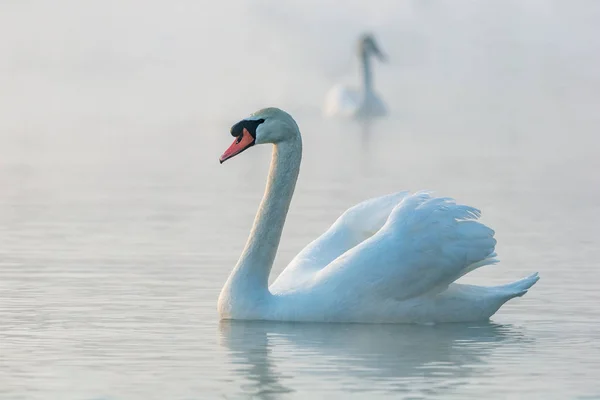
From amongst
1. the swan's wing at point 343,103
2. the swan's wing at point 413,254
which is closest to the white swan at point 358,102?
the swan's wing at point 343,103

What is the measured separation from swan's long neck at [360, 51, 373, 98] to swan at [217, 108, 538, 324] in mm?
30227

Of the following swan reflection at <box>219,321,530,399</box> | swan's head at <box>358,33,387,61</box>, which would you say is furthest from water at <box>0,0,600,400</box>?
swan's head at <box>358,33,387,61</box>

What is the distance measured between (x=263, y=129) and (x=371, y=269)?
1.17 meters

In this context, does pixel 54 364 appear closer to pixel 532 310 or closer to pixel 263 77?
pixel 532 310

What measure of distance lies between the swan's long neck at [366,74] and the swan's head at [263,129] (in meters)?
30.2

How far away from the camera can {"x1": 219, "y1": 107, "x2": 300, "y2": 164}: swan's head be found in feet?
40.0

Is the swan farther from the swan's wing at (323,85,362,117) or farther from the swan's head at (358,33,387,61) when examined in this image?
the swan's head at (358,33,387,61)

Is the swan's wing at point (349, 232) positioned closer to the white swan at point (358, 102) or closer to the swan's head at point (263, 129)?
the swan's head at point (263, 129)

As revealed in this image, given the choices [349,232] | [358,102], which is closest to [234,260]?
[349,232]

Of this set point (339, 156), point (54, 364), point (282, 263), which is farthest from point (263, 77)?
point (54, 364)

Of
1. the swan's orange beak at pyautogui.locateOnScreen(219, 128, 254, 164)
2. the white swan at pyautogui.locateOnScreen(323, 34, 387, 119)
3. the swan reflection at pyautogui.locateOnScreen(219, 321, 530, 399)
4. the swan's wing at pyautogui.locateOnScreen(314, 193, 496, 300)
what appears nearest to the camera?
the swan reflection at pyautogui.locateOnScreen(219, 321, 530, 399)

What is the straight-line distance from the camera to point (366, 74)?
4362 cm

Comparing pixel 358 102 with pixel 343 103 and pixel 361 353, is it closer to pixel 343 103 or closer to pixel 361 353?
pixel 343 103

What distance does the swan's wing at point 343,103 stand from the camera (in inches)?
1660
